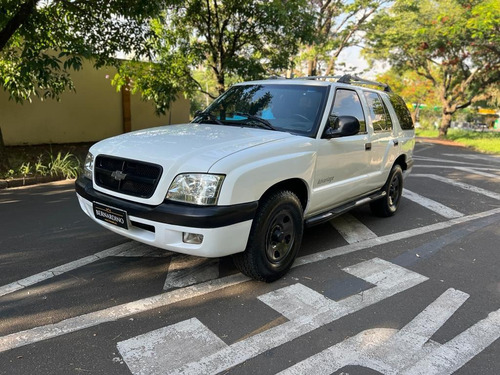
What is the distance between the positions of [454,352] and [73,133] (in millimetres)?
11287

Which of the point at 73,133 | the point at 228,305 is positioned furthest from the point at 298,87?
the point at 73,133

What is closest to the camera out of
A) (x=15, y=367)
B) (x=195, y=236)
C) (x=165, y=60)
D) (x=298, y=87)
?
(x=15, y=367)

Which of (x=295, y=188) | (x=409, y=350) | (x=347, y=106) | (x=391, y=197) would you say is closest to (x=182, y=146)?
(x=295, y=188)

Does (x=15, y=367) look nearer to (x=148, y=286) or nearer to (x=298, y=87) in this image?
(x=148, y=286)

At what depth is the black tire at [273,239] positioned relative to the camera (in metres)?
3.18

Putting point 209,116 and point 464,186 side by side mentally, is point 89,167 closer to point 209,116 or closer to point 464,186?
point 209,116

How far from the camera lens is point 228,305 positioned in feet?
10.1

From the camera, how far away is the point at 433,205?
6660 mm

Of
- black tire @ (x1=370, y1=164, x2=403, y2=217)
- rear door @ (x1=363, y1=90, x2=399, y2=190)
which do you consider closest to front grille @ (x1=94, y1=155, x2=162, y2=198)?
rear door @ (x1=363, y1=90, x2=399, y2=190)

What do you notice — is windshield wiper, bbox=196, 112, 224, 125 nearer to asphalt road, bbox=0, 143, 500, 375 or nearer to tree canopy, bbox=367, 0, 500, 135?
asphalt road, bbox=0, 143, 500, 375

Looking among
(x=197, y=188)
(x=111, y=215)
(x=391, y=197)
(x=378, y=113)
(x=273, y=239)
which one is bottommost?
(x=391, y=197)

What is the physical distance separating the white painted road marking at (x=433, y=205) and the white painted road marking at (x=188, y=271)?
4.24 meters

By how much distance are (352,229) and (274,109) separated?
2163 mm

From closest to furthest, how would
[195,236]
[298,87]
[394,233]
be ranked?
[195,236]
[298,87]
[394,233]
